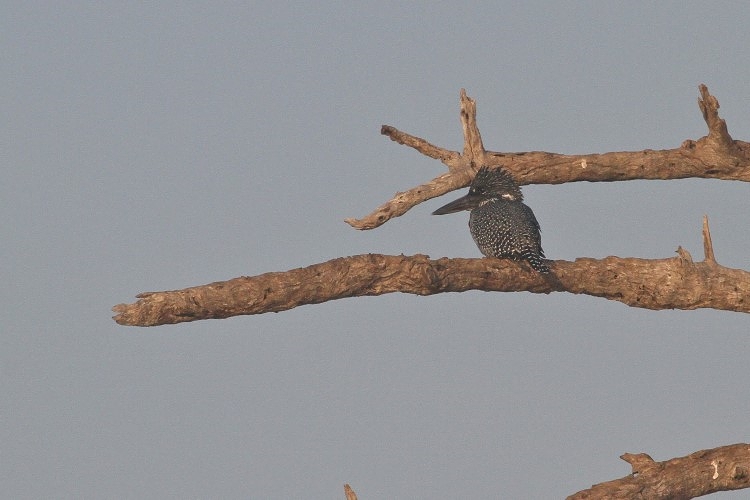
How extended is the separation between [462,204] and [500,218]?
0.87m

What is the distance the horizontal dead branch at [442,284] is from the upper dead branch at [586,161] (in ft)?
4.25

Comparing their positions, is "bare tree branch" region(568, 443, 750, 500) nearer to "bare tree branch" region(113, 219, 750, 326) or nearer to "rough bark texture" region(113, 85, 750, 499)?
"rough bark texture" region(113, 85, 750, 499)

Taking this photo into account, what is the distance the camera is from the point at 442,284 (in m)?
8.68

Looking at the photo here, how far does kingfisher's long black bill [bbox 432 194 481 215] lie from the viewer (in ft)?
35.4

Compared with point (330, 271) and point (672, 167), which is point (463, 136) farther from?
point (330, 271)

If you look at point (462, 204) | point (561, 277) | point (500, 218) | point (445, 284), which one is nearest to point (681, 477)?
point (561, 277)

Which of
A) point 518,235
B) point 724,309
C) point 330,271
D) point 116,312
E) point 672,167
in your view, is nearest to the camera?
point 116,312

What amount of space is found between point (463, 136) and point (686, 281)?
2495 mm

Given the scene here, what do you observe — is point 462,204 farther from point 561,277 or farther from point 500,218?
point 561,277

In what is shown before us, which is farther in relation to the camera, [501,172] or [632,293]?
[501,172]

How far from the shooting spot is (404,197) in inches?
389

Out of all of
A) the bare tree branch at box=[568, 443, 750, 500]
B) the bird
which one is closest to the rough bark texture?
the bare tree branch at box=[568, 443, 750, 500]

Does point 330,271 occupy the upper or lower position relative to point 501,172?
lower

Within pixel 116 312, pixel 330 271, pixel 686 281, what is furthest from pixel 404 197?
pixel 116 312
